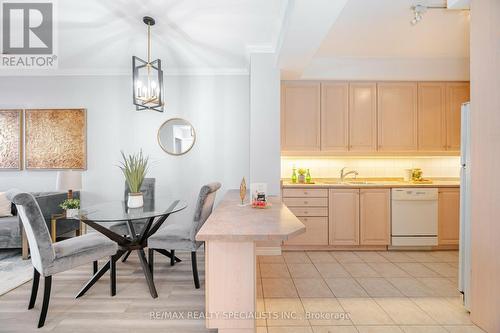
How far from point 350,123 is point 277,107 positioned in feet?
4.19

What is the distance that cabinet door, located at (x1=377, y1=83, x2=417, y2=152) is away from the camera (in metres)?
3.96

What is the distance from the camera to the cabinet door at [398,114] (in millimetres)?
3965

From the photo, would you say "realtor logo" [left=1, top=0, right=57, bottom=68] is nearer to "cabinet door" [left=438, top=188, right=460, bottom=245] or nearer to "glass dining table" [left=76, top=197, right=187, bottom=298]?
"glass dining table" [left=76, top=197, right=187, bottom=298]

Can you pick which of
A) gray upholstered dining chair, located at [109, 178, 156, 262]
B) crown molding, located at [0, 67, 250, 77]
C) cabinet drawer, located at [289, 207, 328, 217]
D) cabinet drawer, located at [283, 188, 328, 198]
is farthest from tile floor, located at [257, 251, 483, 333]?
crown molding, located at [0, 67, 250, 77]

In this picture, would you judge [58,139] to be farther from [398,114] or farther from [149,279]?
[398,114]

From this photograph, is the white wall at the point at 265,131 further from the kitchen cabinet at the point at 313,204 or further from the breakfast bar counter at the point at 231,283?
the breakfast bar counter at the point at 231,283

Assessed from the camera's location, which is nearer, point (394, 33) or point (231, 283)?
point (231, 283)

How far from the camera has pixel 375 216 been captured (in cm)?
374

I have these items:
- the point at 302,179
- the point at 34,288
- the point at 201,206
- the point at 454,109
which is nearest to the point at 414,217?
the point at 302,179

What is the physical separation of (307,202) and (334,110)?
1443 millimetres

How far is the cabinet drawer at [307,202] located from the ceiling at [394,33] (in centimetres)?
211

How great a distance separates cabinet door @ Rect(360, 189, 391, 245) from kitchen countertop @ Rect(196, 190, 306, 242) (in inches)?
78.3

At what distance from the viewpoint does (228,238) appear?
149 cm

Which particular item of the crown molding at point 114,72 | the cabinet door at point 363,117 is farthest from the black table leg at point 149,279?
the cabinet door at point 363,117
